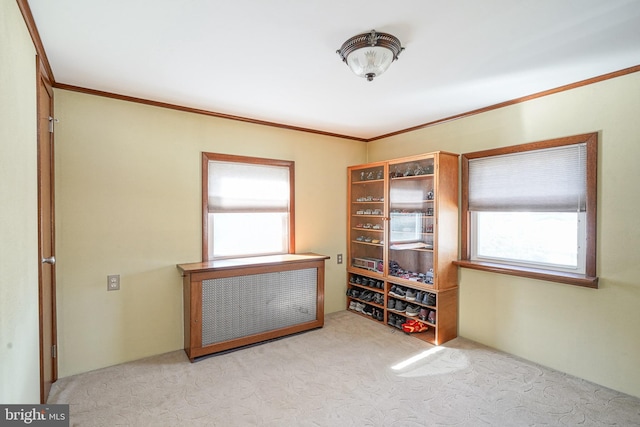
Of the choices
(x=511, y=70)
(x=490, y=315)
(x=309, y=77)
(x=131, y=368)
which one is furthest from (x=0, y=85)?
(x=490, y=315)

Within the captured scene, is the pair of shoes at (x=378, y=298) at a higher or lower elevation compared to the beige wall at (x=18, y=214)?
lower

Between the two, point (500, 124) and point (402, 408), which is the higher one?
point (500, 124)

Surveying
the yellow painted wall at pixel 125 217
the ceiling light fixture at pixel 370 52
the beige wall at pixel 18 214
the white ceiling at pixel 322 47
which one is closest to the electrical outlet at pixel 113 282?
the yellow painted wall at pixel 125 217

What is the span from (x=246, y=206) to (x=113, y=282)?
1.41m

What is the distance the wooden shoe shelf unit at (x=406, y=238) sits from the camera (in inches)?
125

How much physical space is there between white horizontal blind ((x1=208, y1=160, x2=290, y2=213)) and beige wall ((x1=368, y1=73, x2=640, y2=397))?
2.25m

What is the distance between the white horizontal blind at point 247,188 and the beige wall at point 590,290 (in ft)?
7.40

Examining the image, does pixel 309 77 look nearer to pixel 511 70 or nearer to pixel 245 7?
pixel 245 7

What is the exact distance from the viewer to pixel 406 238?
3639 millimetres

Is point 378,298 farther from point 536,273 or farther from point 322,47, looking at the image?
point 322,47

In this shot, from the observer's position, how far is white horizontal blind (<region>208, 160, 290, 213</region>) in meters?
3.26

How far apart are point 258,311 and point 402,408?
63.4 inches

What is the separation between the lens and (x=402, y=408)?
2.13 m

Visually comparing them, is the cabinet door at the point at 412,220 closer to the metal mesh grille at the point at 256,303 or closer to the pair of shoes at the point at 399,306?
the pair of shoes at the point at 399,306
